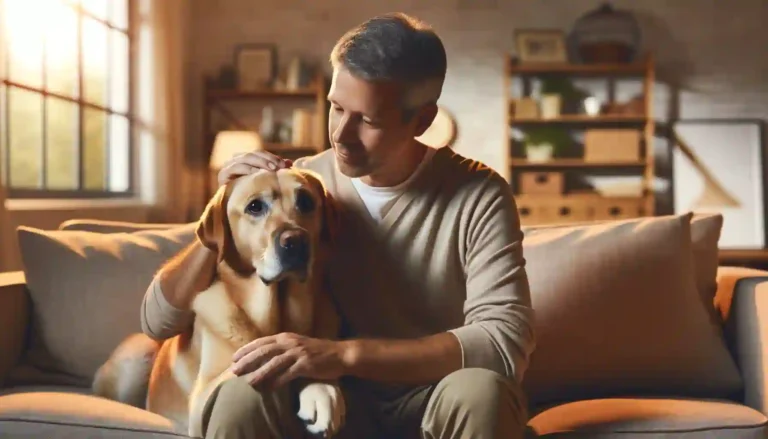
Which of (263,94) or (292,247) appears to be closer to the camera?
(292,247)

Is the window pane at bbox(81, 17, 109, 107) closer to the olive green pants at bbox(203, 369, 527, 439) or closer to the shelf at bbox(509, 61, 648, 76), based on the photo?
the shelf at bbox(509, 61, 648, 76)

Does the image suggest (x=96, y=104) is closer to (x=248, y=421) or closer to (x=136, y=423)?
(x=136, y=423)

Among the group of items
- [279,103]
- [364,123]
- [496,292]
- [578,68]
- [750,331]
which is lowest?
[750,331]

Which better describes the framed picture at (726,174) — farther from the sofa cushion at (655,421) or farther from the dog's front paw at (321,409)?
the dog's front paw at (321,409)

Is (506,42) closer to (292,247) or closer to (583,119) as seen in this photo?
(583,119)

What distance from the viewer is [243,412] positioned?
1115mm

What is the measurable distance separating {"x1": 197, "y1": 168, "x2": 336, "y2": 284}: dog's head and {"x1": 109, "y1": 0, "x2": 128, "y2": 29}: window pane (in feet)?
10.3

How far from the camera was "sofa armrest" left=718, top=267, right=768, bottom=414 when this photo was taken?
161 centimetres

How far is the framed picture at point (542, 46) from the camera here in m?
4.68

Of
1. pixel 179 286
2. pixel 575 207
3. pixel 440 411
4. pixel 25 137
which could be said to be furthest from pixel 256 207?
pixel 575 207

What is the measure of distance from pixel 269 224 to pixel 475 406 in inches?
15.9

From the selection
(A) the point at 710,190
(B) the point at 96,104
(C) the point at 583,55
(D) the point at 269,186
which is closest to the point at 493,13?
(C) the point at 583,55

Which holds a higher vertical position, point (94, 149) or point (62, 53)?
point (62, 53)

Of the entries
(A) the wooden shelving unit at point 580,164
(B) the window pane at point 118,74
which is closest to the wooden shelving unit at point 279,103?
(B) the window pane at point 118,74
